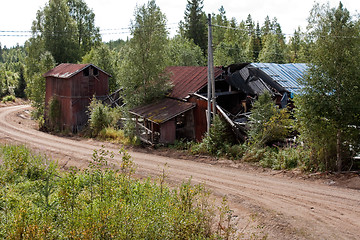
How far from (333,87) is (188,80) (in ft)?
37.3

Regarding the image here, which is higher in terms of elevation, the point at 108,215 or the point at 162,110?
the point at 162,110

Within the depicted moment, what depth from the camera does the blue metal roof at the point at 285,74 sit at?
20.8 metres

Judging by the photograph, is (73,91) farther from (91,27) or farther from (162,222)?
(91,27)

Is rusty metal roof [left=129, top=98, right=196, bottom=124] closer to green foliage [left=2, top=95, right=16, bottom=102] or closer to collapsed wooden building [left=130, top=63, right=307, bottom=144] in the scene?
collapsed wooden building [left=130, top=63, right=307, bottom=144]

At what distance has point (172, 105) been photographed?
21094 millimetres

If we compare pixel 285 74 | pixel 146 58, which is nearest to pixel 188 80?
pixel 146 58

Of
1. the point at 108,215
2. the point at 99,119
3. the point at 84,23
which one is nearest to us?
the point at 108,215

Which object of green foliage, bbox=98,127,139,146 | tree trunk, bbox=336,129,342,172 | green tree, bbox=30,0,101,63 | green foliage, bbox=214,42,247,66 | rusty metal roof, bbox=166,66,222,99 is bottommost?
green foliage, bbox=98,127,139,146

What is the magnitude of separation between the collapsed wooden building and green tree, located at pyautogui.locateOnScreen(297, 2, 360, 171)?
5966 mm

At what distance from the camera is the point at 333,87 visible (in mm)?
12711

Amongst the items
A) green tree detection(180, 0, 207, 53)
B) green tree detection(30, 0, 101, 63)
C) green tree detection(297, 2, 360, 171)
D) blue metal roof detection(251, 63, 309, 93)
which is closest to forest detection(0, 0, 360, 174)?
green tree detection(297, 2, 360, 171)

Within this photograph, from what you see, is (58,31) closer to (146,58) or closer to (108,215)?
(146,58)

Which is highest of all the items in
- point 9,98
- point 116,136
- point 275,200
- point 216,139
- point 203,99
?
point 203,99

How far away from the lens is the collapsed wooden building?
785 inches
